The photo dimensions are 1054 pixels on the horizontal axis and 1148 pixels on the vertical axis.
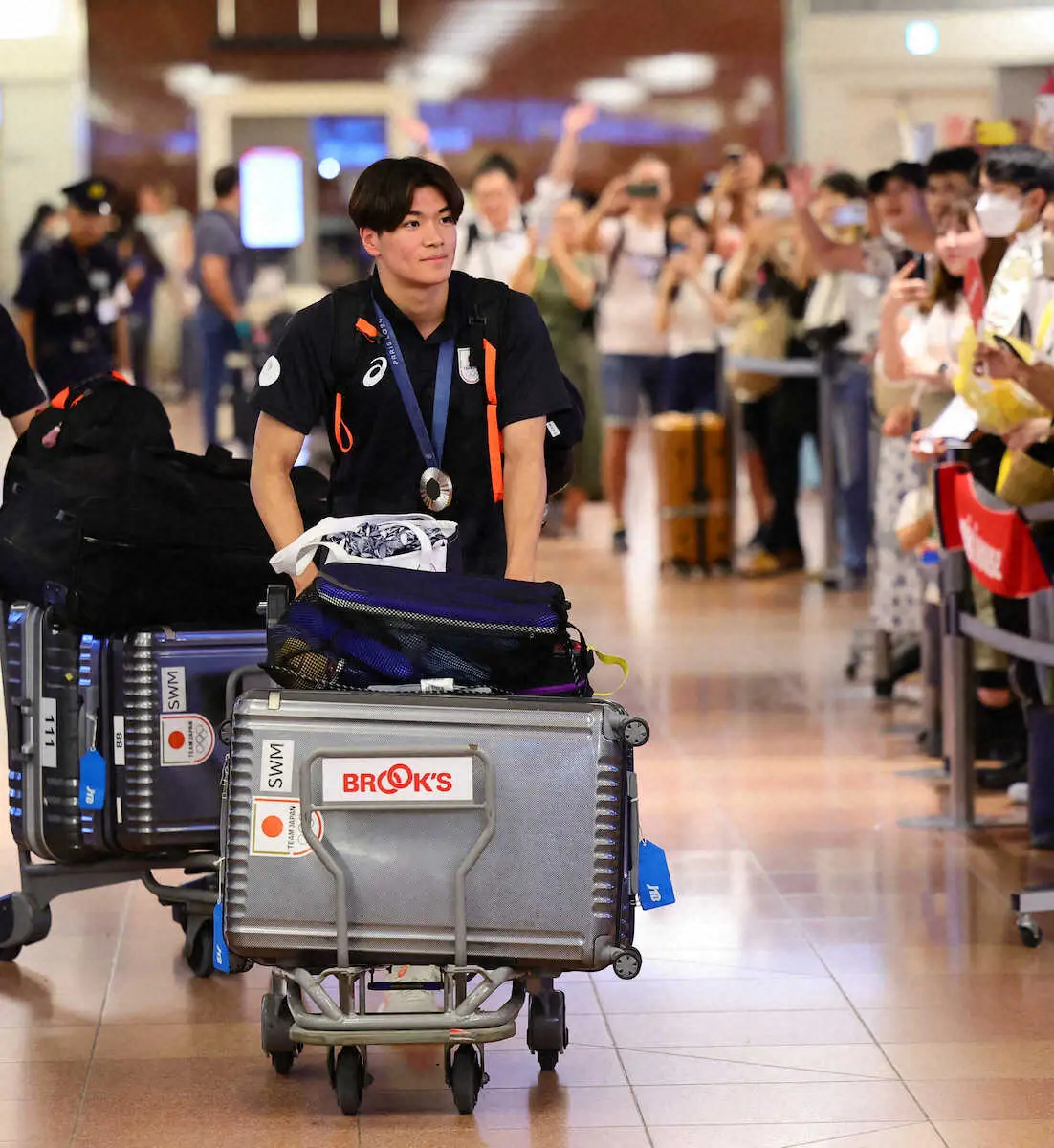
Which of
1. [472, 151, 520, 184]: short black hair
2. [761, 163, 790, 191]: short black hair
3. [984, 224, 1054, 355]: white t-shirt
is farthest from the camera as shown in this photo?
[761, 163, 790, 191]: short black hair

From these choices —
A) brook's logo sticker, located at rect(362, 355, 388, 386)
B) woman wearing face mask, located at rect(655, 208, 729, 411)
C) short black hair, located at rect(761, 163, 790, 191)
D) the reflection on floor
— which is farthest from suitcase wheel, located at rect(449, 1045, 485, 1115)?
short black hair, located at rect(761, 163, 790, 191)

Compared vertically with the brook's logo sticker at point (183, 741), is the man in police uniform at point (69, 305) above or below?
above

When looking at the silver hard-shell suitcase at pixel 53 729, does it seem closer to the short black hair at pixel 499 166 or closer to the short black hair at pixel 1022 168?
the short black hair at pixel 1022 168

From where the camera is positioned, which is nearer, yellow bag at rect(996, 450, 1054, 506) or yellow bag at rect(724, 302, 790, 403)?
yellow bag at rect(996, 450, 1054, 506)

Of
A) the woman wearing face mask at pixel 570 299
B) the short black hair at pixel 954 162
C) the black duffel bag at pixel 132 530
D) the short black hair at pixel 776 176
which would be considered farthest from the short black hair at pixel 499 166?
the black duffel bag at pixel 132 530

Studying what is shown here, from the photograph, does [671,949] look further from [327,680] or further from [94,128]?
[94,128]

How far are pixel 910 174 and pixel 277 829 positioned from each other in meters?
4.70

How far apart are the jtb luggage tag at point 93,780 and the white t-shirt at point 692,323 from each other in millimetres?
7120

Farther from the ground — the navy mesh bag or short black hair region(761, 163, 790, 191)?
short black hair region(761, 163, 790, 191)

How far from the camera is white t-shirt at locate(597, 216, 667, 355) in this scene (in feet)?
36.5

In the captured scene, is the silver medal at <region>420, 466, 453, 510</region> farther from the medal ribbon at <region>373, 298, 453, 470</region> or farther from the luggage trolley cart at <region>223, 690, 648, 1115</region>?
the luggage trolley cart at <region>223, 690, 648, 1115</region>

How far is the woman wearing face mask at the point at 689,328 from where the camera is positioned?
10734 millimetres

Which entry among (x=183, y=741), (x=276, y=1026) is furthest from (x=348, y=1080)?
(x=183, y=741)

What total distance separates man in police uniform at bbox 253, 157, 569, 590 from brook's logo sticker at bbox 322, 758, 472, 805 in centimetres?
46
